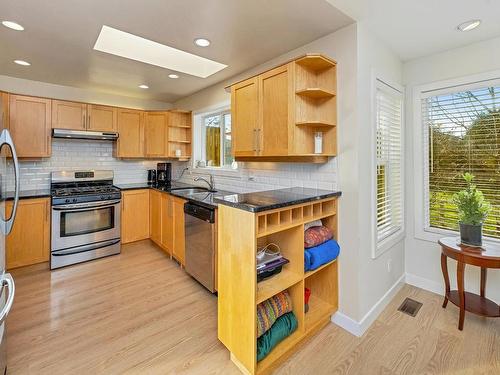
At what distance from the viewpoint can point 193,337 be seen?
2008 millimetres

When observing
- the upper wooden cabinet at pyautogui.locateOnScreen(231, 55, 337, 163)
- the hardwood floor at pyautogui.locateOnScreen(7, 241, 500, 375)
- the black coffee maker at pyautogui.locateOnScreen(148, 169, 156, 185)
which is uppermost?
the upper wooden cabinet at pyautogui.locateOnScreen(231, 55, 337, 163)

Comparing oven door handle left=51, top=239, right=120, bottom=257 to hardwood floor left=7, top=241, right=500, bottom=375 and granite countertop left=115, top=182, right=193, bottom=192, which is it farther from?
granite countertop left=115, top=182, right=193, bottom=192

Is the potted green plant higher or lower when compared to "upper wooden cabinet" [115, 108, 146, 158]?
lower

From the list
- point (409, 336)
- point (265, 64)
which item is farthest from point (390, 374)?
point (265, 64)

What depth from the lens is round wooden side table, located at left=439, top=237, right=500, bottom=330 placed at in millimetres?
1941

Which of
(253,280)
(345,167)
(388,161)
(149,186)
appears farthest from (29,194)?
(388,161)

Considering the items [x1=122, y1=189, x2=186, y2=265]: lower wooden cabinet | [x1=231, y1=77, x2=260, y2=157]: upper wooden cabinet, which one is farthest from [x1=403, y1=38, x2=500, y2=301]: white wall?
[x1=122, y1=189, x2=186, y2=265]: lower wooden cabinet

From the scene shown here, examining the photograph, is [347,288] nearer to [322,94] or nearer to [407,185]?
[407,185]

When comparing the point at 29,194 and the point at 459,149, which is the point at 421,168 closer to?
the point at 459,149

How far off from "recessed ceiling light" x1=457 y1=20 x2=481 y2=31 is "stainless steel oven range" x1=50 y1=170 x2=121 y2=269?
427 centimetres

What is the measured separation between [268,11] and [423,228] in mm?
2624

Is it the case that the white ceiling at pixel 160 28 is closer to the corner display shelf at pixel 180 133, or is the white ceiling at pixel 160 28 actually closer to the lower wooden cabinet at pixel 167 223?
the corner display shelf at pixel 180 133

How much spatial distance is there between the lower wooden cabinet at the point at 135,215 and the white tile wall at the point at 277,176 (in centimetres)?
130

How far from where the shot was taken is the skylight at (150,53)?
259cm
